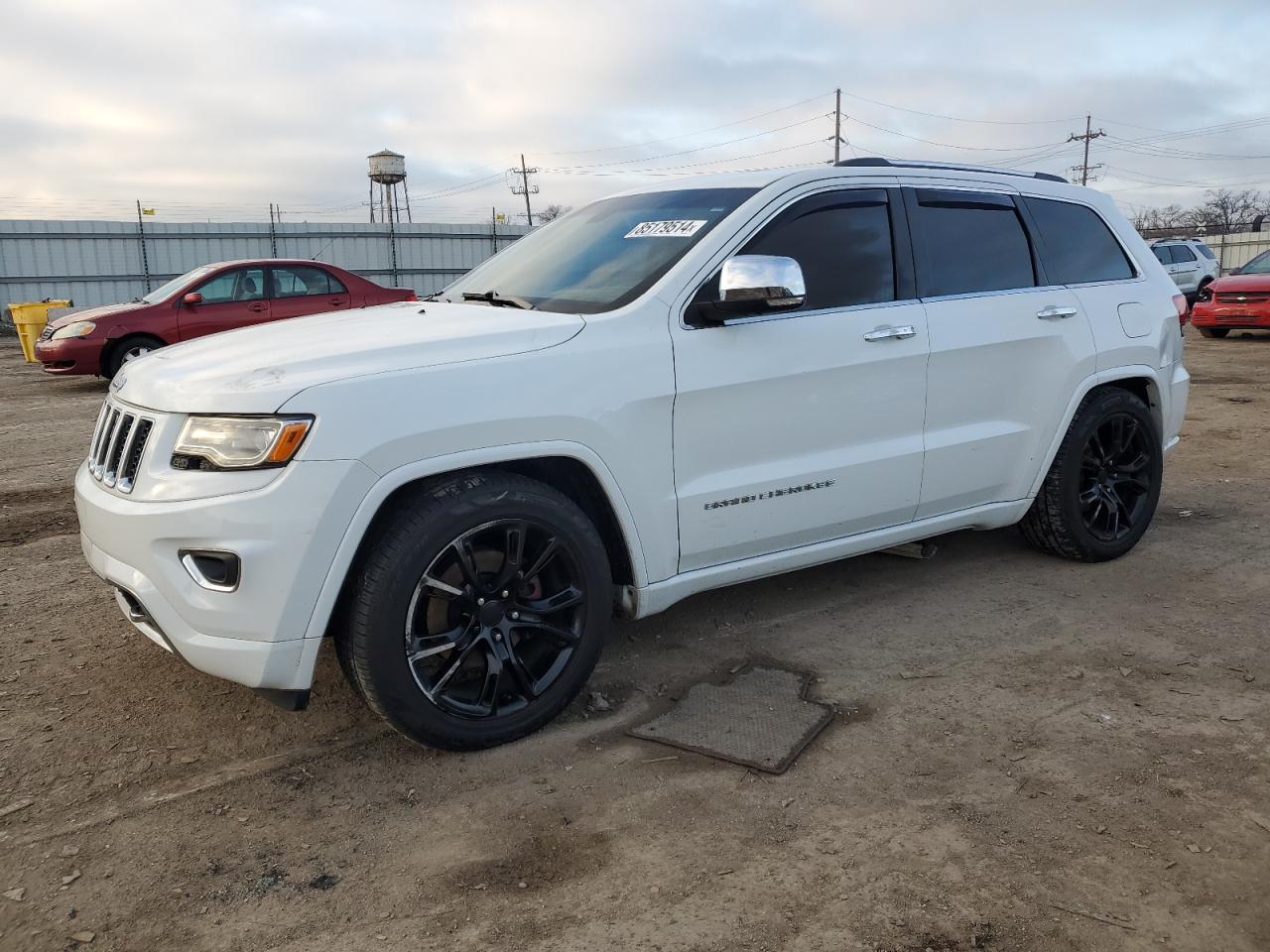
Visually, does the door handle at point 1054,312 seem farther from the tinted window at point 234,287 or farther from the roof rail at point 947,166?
the tinted window at point 234,287

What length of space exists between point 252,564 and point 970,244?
3.18 meters

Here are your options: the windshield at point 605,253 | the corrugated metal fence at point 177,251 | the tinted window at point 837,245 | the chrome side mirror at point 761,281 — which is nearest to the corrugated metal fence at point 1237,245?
the corrugated metal fence at point 177,251

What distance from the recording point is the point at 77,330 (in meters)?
11.9

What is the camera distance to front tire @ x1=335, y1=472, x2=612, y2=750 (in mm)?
2859

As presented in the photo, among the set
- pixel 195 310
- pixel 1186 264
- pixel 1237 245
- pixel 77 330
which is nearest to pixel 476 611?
pixel 195 310

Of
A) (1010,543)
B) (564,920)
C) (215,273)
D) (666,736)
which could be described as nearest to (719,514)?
(666,736)

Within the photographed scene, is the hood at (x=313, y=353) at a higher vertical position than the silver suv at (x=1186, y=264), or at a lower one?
lower

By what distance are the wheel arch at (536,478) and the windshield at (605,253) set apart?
1.83 ft

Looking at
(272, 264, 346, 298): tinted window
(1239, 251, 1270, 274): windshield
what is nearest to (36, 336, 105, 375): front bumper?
(272, 264, 346, 298): tinted window

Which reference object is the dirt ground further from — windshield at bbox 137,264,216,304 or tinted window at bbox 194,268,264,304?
windshield at bbox 137,264,216,304

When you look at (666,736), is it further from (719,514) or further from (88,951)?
(88,951)

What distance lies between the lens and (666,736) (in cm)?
326

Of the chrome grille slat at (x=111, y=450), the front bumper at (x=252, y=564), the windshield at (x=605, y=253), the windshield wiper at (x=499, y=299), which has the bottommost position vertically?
the front bumper at (x=252, y=564)

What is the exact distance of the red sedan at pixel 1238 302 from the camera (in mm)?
15570
